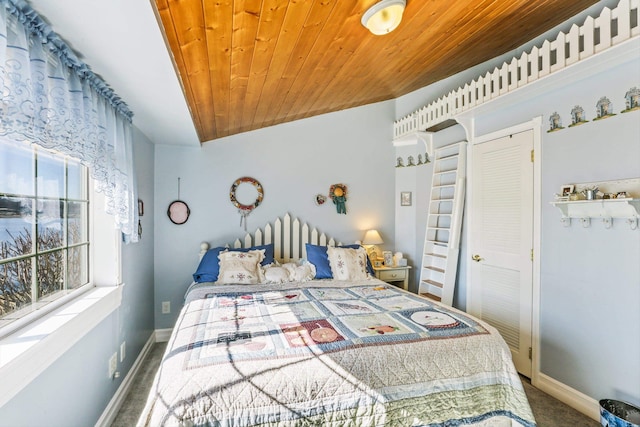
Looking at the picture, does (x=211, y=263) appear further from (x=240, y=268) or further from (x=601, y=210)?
(x=601, y=210)

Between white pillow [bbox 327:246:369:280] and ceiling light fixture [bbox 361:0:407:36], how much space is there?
209 centimetres

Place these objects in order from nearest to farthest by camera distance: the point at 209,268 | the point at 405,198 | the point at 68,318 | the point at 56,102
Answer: the point at 56,102 → the point at 68,318 → the point at 209,268 → the point at 405,198

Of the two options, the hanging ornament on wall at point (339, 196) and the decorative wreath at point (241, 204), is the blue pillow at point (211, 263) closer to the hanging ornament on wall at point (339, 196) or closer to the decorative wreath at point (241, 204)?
the decorative wreath at point (241, 204)

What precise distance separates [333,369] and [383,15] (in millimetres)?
1851

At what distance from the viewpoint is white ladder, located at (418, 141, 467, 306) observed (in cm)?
331

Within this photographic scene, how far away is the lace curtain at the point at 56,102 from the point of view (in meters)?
1.08

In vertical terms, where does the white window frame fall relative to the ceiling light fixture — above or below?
below

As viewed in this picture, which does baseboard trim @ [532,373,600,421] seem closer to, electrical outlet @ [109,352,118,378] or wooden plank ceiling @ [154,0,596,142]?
wooden plank ceiling @ [154,0,596,142]

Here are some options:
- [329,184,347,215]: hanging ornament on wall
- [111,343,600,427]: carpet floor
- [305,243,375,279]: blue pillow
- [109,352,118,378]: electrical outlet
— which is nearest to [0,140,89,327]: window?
[109,352,118,378]: electrical outlet

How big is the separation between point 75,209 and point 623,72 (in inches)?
141

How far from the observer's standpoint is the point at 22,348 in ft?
4.16

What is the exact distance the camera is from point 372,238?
156 inches

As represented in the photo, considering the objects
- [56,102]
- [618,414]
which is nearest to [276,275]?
[56,102]

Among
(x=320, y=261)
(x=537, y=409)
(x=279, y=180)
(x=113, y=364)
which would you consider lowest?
(x=537, y=409)
